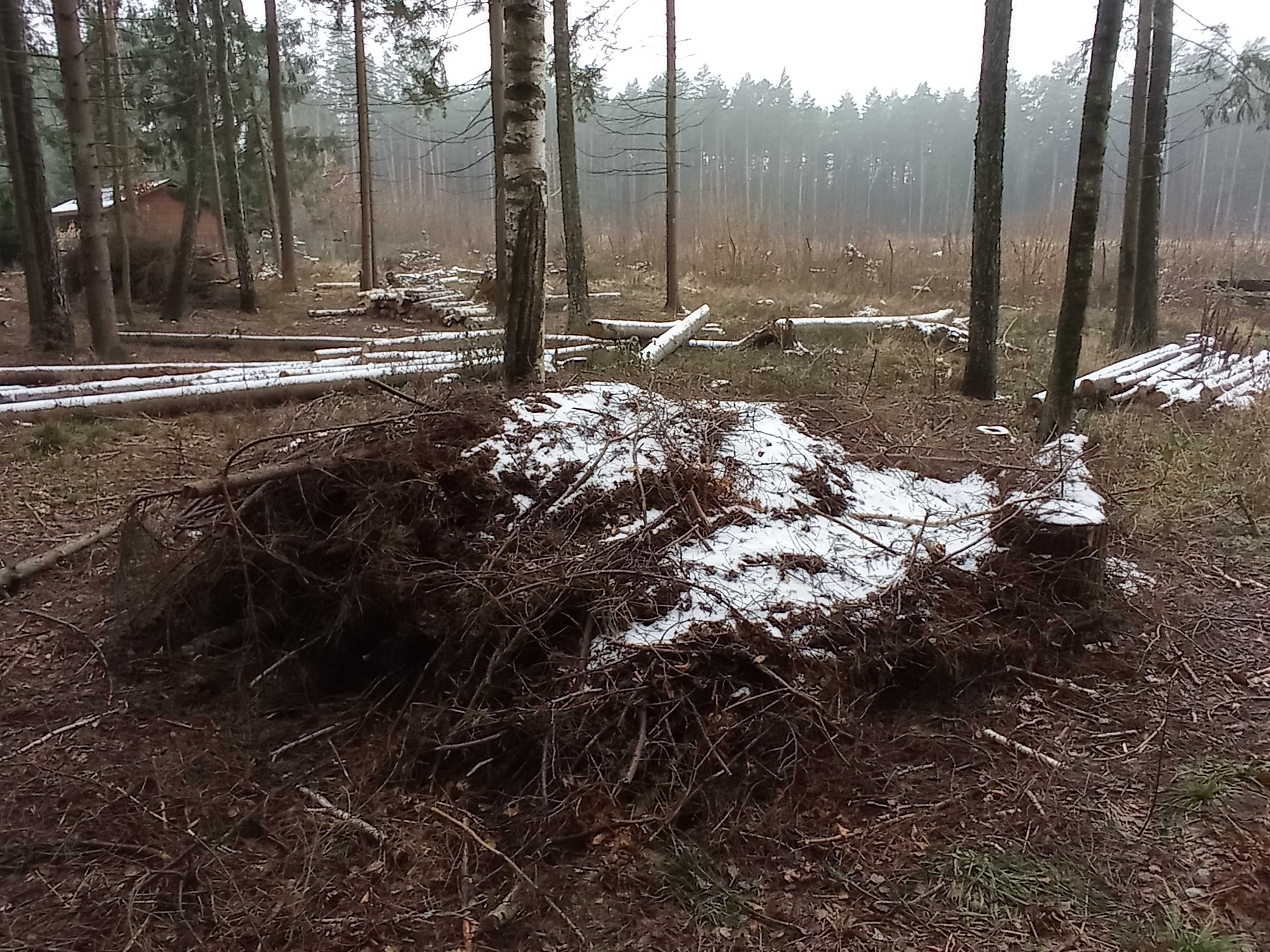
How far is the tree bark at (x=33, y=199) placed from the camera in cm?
987

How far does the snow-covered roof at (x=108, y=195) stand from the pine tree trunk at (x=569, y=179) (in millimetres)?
12192

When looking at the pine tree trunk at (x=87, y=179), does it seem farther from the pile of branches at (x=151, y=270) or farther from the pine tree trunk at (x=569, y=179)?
the pile of branches at (x=151, y=270)

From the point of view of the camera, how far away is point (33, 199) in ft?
33.0

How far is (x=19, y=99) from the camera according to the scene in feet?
32.7

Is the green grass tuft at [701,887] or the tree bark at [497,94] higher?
the tree bark at [497,94]

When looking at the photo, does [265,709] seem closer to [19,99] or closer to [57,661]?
[57,661]

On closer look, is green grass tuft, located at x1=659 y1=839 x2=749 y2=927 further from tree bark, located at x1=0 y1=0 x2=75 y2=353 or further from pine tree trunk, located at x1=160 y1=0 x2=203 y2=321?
pine tree trunk, located at x1=160 y1=0 x2=203 y2=321

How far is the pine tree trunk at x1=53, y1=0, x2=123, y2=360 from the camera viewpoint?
8.92 metres

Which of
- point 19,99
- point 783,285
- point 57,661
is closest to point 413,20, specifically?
point 19,99

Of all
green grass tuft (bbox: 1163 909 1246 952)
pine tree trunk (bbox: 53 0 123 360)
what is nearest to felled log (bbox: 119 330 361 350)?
pine tree trunk (bbox: 53 0 123 360)

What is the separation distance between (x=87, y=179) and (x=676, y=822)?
10.4 metres

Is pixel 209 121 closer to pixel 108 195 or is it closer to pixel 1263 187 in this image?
pixel 108 195

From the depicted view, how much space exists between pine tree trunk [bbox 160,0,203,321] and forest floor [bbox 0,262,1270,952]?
1170 centimetres

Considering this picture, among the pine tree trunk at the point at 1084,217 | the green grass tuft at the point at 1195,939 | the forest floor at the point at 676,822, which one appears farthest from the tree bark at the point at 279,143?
the green grass tuft at the point at 1195,939
